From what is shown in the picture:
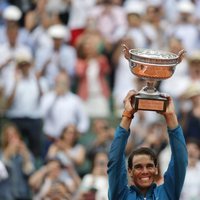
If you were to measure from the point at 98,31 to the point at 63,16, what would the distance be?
1246 mm

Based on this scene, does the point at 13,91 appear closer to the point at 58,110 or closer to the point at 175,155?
the point at 58,110

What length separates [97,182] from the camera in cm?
1327

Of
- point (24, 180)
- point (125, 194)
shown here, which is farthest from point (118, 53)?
point (125, 194)

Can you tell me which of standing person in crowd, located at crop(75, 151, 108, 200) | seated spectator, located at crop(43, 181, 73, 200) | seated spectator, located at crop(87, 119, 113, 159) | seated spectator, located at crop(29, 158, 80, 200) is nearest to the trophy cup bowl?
seated spectator, located at crop(43, 181, 73, 200)

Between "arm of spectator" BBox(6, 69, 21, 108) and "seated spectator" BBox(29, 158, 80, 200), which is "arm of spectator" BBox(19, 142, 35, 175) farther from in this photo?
"arm of spectator" BBox(6, 69, 21, 108)

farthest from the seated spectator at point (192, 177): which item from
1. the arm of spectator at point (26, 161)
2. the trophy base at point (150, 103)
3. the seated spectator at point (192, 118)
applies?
the trophy base at point (150, 103)

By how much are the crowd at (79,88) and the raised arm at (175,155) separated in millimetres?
4277

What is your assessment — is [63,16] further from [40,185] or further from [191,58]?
[40,185]

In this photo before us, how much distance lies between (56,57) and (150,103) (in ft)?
30.2

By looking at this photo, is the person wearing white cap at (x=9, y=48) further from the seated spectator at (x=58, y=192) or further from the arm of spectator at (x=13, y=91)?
the seated spectator at (x=58, y=192)

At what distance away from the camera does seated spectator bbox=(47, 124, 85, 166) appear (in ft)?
47.5

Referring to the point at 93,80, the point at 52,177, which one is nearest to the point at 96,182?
the point at 52,177

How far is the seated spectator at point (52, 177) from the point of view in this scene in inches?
535

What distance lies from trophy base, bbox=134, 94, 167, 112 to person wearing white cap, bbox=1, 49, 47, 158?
25.6 ft
